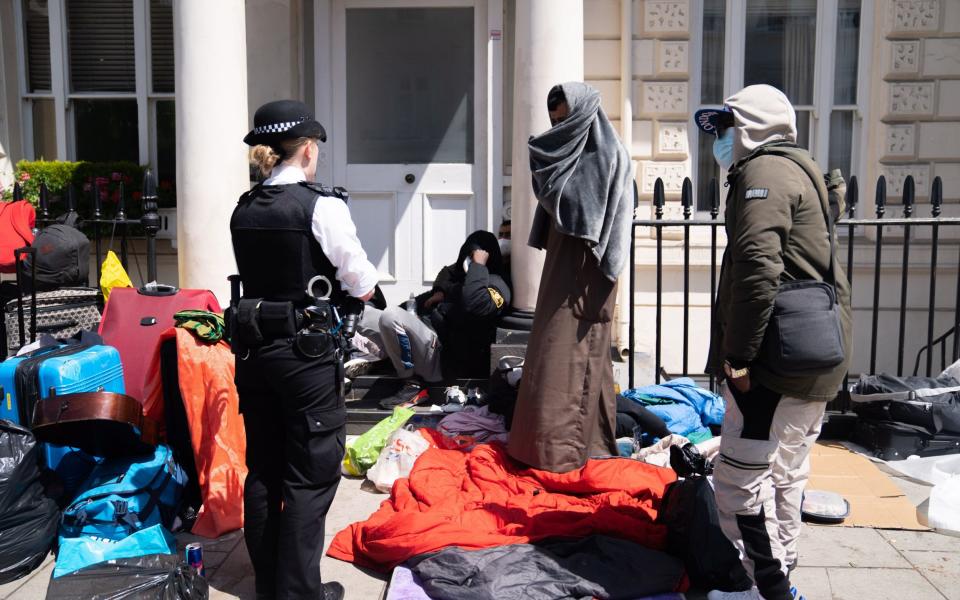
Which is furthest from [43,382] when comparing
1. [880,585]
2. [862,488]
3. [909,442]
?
[909,442]

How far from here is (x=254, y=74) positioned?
7.36 meters

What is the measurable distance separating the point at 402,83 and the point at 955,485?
5.35 m

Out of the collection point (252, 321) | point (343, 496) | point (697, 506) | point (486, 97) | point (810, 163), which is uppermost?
point (486, 97)

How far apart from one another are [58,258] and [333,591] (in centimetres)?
396

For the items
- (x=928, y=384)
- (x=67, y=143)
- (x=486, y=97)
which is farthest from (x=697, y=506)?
(x=67, y=143)

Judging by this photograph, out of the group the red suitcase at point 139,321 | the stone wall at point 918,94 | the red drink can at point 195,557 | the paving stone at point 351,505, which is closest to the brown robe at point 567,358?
the paving stone at point 351,505

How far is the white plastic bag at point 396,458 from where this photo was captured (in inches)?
182

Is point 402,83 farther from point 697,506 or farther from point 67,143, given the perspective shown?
point 697,506

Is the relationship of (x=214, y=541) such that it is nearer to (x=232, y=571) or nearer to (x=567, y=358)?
(x=232, y=571)

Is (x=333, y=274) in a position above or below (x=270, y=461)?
above

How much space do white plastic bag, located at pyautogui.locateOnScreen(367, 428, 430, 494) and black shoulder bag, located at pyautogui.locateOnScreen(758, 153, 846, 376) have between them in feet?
7.34

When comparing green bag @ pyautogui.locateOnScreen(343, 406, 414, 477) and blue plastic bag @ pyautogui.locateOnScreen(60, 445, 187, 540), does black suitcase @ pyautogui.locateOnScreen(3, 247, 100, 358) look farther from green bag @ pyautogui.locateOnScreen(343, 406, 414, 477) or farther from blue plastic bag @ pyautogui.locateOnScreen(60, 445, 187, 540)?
green bag @ pyautogui.locateOnScreen(343, 406, 414, 477)

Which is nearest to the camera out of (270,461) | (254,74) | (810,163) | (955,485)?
(810,163)

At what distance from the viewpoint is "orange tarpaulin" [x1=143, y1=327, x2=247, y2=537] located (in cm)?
412
